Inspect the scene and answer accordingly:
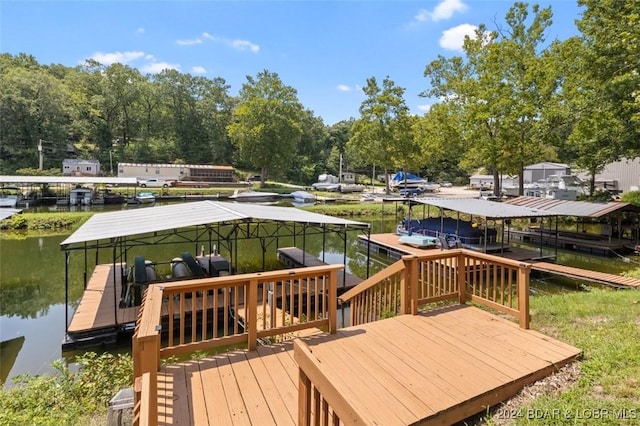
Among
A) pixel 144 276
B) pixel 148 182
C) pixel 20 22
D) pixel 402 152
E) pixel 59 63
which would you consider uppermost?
pixel 59 63

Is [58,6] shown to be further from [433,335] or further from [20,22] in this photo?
[433,335]

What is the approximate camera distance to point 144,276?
28.9 feet

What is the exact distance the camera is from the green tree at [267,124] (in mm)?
43062

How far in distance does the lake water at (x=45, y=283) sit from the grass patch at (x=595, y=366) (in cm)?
632

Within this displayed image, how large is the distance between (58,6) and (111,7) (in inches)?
69.3

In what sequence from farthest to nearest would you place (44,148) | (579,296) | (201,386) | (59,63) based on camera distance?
(59,63)
(44,148)
(579,296)
(201,386)

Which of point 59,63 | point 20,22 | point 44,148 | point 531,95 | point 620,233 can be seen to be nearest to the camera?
point 20,22

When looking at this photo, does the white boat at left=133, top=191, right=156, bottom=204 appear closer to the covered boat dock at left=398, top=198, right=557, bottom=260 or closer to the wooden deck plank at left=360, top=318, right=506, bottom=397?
the covered boat dock at left=398, top=198, right=557, bottom=260

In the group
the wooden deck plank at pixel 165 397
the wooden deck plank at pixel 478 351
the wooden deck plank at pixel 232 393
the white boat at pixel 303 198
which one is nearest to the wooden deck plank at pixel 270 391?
the wooden deck plank at pixel 232 393

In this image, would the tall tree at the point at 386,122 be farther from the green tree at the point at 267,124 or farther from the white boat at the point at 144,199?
the white boat at the point at 144,199

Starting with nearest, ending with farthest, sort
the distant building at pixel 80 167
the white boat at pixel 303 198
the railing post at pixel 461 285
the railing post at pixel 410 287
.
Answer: the railing post at pixel 410 287 < the railing post at pixel 461 285 < the white boat at pixel 303 198 < the distant building at pixel 80 167

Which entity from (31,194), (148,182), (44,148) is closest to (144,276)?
(31,194)

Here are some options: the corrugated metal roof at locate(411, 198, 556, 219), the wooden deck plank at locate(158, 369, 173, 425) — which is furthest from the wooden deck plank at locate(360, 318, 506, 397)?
the corrugated metal roof at locate(411, 198, 556, 219)

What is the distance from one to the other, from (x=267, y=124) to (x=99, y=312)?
125 ft
